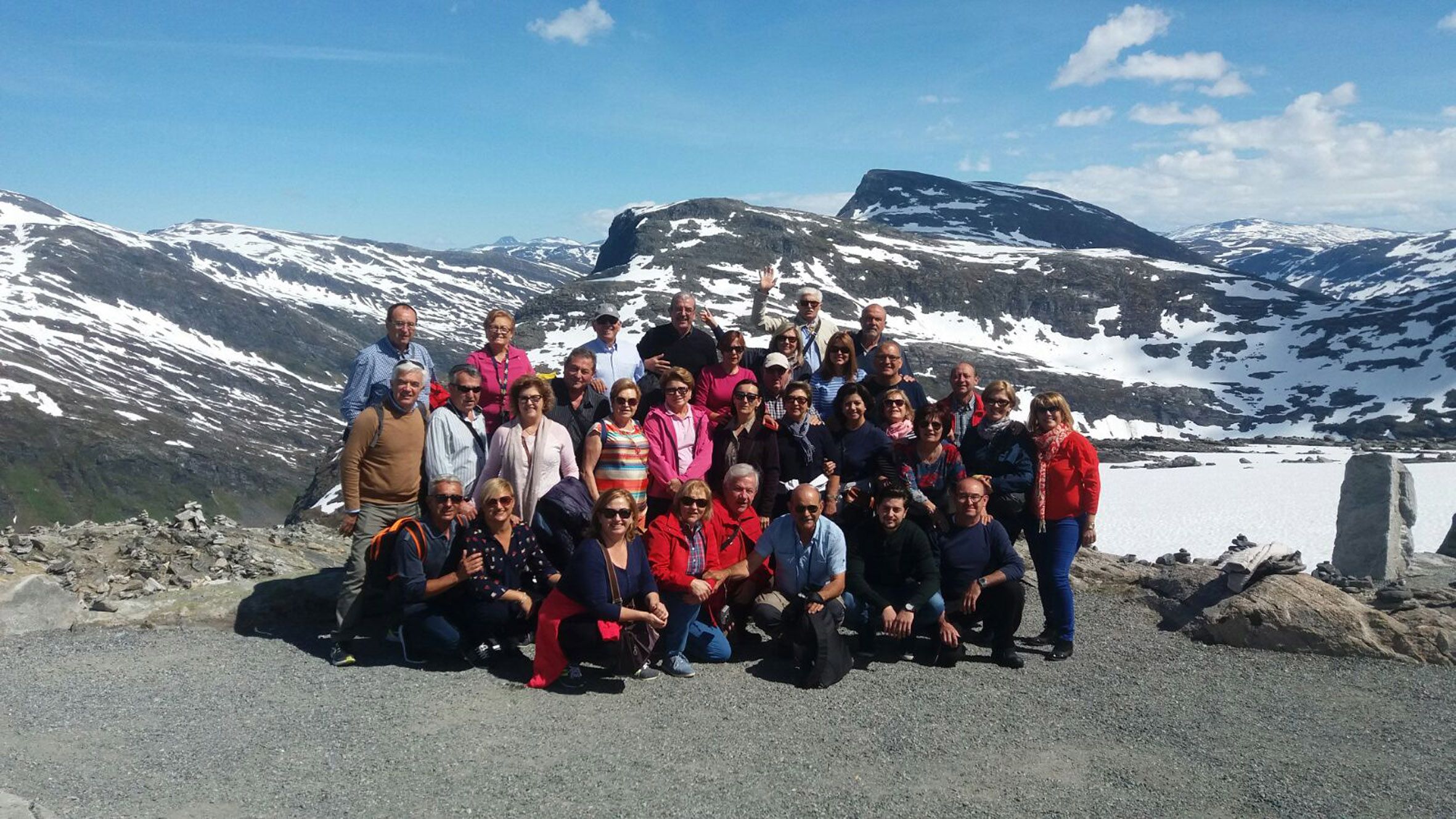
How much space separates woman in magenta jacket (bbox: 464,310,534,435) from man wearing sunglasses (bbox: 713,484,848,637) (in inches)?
113

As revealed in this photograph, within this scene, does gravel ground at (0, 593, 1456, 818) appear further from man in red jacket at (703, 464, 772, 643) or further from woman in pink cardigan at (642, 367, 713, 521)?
woman in pink cardigan at (642, 367, 713, 521)

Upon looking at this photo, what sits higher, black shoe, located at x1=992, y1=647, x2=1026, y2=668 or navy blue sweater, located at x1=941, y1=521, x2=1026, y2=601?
navy blue sweater, located at x1=941, y1=521, x2=1026, y2=601

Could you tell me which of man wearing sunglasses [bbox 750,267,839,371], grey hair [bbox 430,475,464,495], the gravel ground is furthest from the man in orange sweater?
man wearing sunglasses [bbox 750,267,839,371]

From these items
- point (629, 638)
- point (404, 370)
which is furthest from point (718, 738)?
point (404, 370)

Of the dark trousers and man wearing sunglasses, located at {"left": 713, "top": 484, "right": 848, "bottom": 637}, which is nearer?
man wearing sunglasses, located at {"left": 713, "top": 484, "right": 848, "bottom": 637}

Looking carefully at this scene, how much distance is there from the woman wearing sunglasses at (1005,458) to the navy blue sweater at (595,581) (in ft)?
11.6

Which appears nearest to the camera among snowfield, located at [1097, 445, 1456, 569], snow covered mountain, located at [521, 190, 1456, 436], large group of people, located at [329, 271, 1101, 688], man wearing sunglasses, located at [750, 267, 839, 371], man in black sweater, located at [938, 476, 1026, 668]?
large group of people, located at [329, 271, 1101, 688]

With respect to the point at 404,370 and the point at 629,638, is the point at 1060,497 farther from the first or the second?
the point at 404,370

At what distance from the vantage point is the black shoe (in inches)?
341

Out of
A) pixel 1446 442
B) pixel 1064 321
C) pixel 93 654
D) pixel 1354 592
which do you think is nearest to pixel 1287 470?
pixel 1354 592

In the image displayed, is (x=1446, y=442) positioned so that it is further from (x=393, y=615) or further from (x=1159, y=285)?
(x=393, y=615)

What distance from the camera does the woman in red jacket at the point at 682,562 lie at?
805cm

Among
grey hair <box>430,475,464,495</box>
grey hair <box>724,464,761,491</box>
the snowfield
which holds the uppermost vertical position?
grey hair <box>724,464,761,491</box>

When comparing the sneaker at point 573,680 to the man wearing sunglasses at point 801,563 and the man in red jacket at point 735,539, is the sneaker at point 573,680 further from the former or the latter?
the man wearing sunglasses at point 801,563
